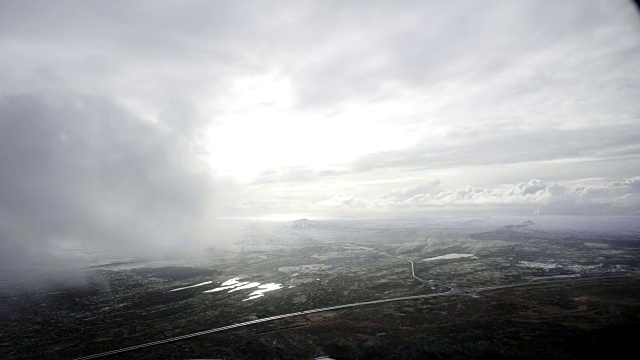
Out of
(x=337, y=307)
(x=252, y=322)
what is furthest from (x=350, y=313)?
(x=252, y=322)

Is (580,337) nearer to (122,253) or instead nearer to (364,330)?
(364,330)

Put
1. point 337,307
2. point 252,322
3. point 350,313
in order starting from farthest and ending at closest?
point 337,307
point 350,313
point 252,322

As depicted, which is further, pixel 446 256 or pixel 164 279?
pixel 446 256

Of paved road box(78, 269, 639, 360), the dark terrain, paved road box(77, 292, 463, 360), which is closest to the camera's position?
the dark terrain

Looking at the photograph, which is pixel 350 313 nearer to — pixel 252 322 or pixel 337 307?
pixel 337 307

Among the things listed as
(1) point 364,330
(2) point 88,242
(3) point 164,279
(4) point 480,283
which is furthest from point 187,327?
(2) point 88,242

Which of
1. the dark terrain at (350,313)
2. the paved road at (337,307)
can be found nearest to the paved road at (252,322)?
the paved road at (337,307)

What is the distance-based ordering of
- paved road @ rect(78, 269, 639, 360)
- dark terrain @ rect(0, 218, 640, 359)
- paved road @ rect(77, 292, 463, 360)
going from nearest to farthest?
dark terrain @ rect(0, 218, 640, 359) → paved road @ rect(77, 292, 463, 360) → paved road @ rect(78, 269, 639, 360)

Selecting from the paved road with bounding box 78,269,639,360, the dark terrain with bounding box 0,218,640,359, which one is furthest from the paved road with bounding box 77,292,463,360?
the dark terrain with bounding box 0,218,640,359

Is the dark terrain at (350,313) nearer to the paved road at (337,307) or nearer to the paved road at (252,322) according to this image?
the paved road at (337,307)

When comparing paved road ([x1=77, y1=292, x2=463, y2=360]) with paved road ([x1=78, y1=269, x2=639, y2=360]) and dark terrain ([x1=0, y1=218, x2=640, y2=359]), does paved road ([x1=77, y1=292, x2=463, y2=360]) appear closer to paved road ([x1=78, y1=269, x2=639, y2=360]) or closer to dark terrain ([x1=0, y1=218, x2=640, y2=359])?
paved road ([x1=78, y1=269, x2=639, y2=360])

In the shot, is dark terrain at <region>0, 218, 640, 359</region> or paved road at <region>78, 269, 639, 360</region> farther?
paved road at <region>78, 269, 639, 360</region>
